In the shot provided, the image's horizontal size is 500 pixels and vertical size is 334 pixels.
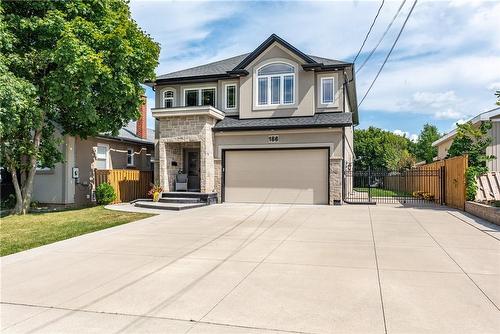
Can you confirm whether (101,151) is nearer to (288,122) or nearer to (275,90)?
(275,90)

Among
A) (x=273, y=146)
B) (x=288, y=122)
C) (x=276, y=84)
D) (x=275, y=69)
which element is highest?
(x=275, y=69)

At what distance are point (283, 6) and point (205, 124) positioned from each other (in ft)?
22.6

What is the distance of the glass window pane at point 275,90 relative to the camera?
17.9 meters

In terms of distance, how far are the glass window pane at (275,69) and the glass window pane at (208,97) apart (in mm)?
2828

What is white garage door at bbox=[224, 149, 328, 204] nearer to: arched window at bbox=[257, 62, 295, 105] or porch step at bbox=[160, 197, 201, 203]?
porch step at bbox=[160, 197, 201, 203]

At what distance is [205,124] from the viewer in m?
17.2

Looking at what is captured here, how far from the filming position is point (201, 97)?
763 inches

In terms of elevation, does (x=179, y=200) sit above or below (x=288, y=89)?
below

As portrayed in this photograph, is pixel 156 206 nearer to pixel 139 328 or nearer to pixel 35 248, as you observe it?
pixel 35 248

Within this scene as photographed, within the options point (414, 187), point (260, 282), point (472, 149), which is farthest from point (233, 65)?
point (260, 282)

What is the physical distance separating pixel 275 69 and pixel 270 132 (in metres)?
3.19

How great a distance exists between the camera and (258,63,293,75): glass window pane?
58.3ft

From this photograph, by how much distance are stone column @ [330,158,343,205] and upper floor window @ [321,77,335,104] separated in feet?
9.83

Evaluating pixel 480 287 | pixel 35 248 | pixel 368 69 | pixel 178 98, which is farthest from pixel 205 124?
pixel 480 287
